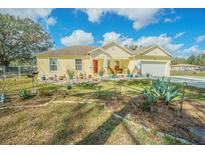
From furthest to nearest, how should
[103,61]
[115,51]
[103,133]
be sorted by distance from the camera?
[115,51]
[103,61]
[103,133]

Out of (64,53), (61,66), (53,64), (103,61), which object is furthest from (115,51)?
(53,64)

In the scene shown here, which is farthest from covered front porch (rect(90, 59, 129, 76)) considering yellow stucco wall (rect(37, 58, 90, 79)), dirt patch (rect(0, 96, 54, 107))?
dirt patch (rect(0, 96, 54, 107))

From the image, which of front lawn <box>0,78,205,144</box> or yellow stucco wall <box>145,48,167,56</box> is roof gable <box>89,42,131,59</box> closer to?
yellow stucco wall <box>145,48,167,56</box>

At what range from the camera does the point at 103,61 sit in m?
19.6

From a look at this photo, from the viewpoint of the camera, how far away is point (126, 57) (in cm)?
2077

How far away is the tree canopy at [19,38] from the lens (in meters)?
26.0

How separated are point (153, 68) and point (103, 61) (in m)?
8.06

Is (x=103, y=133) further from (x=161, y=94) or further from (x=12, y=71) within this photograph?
(x=12, y=71)

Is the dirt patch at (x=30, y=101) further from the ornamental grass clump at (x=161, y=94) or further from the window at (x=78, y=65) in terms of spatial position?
the window at (x=78, y=65)

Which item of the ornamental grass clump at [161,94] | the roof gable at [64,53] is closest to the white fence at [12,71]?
the roof gable at [64,53]

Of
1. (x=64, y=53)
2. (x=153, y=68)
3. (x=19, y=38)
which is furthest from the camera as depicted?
(x=19, y=38)

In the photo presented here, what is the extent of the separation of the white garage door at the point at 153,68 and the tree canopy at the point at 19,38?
72.5 ft
